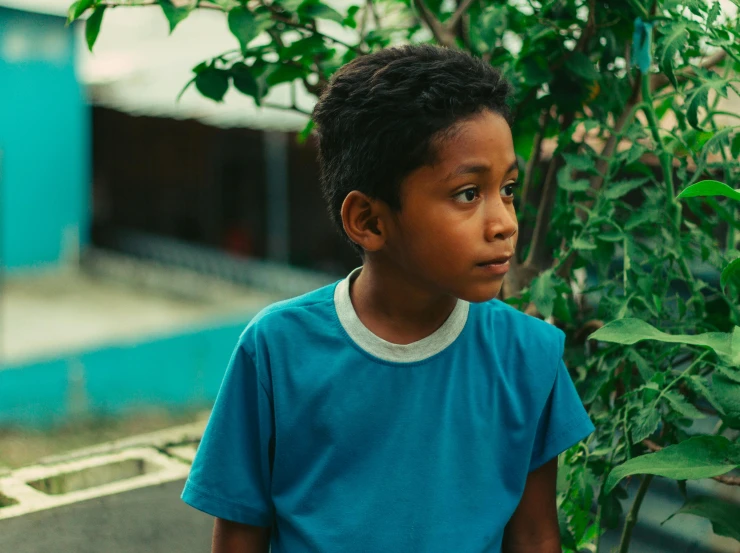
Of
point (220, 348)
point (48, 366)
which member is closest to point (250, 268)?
point (220, 348)

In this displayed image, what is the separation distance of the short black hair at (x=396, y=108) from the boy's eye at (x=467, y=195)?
0.06 meters

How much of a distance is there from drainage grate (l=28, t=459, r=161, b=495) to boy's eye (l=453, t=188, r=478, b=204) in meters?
1.39

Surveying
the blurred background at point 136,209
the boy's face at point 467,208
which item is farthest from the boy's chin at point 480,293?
the blurred background at point 136,209

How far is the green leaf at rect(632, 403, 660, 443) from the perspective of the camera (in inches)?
52.4

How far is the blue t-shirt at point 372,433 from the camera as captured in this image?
124 cm

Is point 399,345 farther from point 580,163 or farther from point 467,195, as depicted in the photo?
point 580,163

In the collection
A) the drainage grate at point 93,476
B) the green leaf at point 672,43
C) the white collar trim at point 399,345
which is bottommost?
the drainage grate at point 93,476

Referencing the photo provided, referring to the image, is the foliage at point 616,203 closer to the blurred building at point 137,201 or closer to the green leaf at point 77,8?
the green leaf at point 77,8

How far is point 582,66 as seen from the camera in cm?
166

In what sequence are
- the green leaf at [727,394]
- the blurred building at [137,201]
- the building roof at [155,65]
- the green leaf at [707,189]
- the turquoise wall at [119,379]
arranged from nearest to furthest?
the green leaf at [707,189], the green leaf at [727,394], the turquoise wall at [119,379], the blurred building at [137,201], the building roof at [155,65]

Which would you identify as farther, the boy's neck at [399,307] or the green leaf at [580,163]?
the green leaf at [580,163]

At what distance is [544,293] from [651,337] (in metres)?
0.34

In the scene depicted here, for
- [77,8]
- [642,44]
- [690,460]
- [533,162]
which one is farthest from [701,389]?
[77,8]

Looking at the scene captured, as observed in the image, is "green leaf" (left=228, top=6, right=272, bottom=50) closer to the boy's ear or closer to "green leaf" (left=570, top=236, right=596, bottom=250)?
the boy's ear
